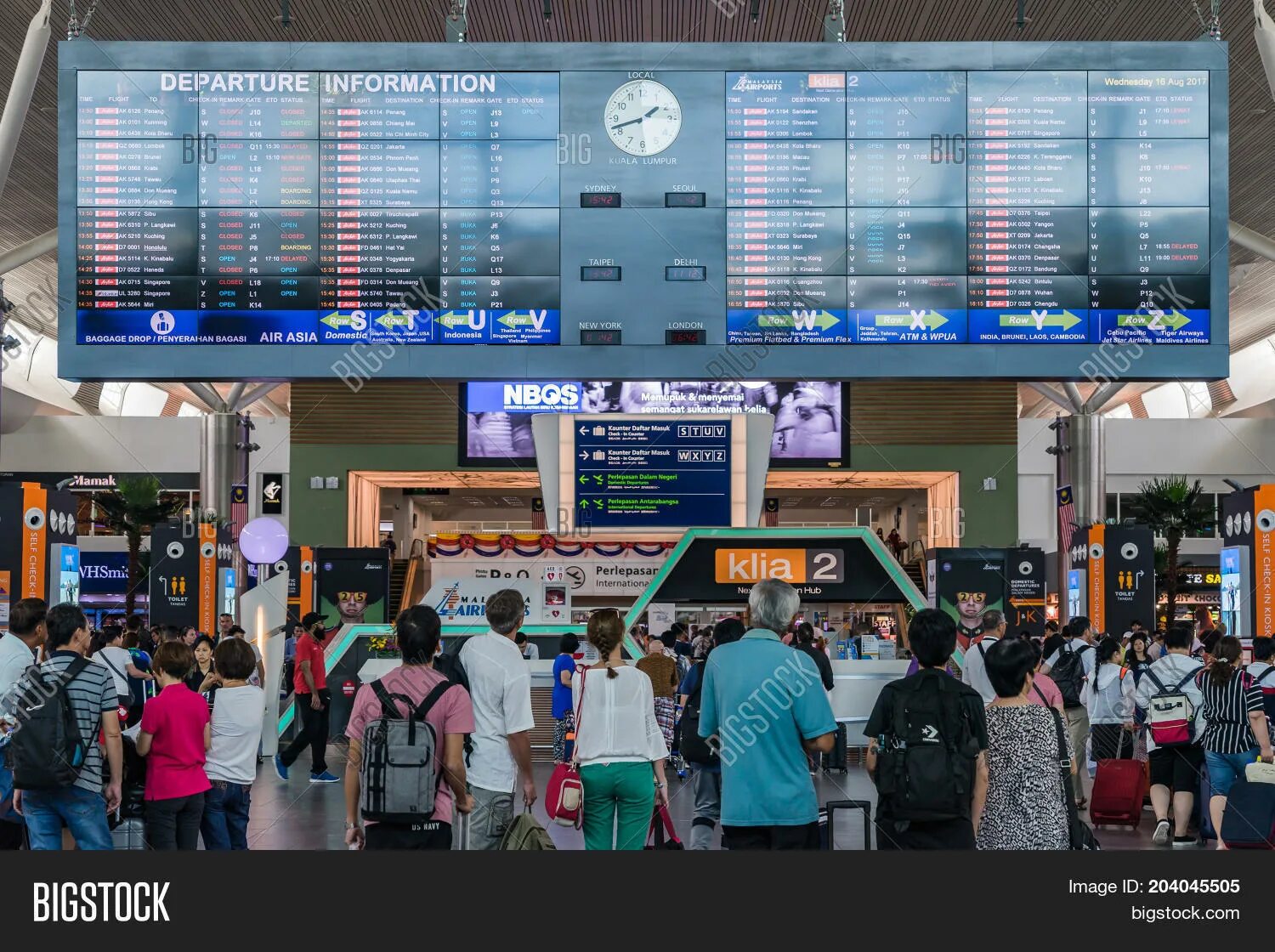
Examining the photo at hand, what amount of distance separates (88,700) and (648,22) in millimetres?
13183

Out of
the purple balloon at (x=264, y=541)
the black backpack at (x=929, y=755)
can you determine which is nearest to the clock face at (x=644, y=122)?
the black backpack at (x=929, y=755)

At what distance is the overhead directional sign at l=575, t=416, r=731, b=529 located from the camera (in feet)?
63.8

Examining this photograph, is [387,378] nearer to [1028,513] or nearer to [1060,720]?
[1060,720]

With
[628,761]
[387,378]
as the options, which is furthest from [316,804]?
[628,761]

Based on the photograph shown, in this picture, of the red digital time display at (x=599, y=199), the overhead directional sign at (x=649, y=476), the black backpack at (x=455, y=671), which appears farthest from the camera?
the overhead directional sign at (x=649, y=476)

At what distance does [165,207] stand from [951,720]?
289 inches

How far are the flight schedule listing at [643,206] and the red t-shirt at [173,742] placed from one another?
14.2 feet

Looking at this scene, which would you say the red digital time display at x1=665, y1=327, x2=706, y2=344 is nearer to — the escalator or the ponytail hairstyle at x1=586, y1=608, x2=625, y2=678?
the ponytail hairstyle at x1=586, y1=608, x2=625, y2=678

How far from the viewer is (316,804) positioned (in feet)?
33.0

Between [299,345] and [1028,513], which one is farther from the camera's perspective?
[1028,513]

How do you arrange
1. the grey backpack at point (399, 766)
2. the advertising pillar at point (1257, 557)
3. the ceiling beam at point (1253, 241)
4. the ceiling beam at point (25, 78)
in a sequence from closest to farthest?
the grey backpack at point (399, 766) < the ceiling beam at point (25, 78) < the advertising pillar at point (1257, 557) < the ceiling beam at point (1253, 241)

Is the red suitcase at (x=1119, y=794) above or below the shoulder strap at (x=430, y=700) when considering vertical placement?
below

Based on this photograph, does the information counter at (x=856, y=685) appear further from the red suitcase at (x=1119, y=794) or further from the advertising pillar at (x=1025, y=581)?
the advertising pillar at (x=1025, y=581)

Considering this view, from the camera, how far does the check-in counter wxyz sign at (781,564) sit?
612 inches
